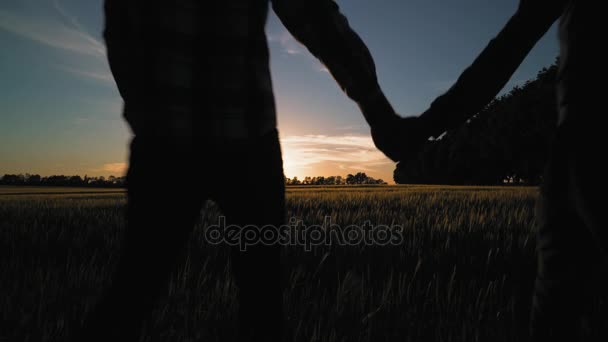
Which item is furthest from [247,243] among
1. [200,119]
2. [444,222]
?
Result: [444,222]

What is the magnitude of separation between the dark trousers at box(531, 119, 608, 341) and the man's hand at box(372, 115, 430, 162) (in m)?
0.31

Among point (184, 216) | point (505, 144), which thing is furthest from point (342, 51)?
point (505, 144)

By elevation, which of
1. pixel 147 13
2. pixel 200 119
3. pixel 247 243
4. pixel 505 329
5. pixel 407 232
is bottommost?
pixel 505 329

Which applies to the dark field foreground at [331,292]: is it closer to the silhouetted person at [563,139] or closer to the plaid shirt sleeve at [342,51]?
the silhouetted person at [563,139]

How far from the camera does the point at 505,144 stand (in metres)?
35.7

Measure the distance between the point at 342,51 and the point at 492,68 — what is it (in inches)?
14.9

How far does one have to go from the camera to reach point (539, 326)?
921mm

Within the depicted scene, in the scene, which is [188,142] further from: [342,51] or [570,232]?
[570,232]

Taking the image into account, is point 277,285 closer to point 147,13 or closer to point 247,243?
point 247,243

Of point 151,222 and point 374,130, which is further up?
point 374,130

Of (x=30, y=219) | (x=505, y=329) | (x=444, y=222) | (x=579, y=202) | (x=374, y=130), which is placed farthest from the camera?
(x=30, y=219)

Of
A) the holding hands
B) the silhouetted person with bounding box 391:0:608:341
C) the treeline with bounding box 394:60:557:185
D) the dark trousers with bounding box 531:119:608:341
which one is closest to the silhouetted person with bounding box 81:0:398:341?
the holding hands

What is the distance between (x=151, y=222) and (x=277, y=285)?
366 mm

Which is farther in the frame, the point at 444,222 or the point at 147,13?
the point at 444,222
